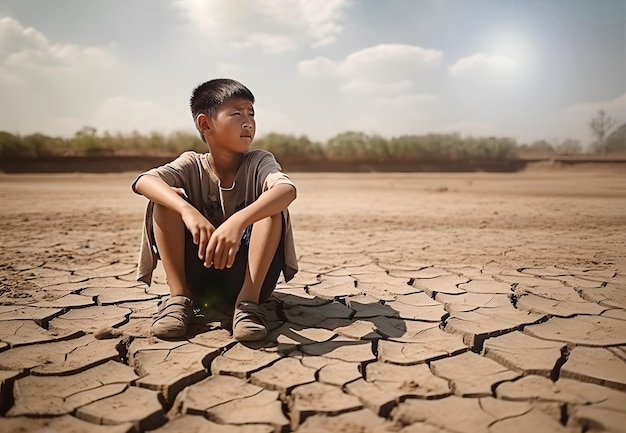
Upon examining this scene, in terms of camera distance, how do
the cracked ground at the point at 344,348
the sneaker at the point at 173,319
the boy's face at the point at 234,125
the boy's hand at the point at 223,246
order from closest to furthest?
the cracked ground at the point at 344,348 → the boy's hand at the point at 223,246 → the sneaker at the point at 173,319 → the boy's face at the point at 234,125

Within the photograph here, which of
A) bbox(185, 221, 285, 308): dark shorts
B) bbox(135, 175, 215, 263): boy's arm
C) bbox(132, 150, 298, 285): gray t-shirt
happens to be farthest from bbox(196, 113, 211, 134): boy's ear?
bbox(185, 221, 285, 308): dark shorts

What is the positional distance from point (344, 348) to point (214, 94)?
1.06m

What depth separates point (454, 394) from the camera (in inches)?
50.6

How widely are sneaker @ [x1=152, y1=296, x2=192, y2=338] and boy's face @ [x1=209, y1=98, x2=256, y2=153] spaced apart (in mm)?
608

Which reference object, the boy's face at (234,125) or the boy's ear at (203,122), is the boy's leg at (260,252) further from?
the boy's ear at (203,122)

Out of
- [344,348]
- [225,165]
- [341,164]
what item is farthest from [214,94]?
[341,164]

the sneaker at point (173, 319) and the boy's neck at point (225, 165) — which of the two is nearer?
the sneaker at point (173, 319)

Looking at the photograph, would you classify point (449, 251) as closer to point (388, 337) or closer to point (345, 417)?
point (388, 337)

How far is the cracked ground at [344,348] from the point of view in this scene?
1.19m

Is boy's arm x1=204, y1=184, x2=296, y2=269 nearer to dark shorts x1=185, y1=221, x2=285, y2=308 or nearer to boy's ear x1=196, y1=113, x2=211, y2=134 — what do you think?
dark shorts x1=185, y1=221, x2=285, y2=308

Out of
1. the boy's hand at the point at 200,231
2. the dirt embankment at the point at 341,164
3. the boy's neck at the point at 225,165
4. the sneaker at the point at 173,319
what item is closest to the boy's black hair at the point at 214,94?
the boy's neck at the point at 225,165

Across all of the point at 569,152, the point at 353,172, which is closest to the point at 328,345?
the point at 353,172

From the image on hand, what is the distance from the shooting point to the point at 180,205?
5.34 feet

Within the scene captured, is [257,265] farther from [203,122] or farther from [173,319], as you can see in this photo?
[203,122]
